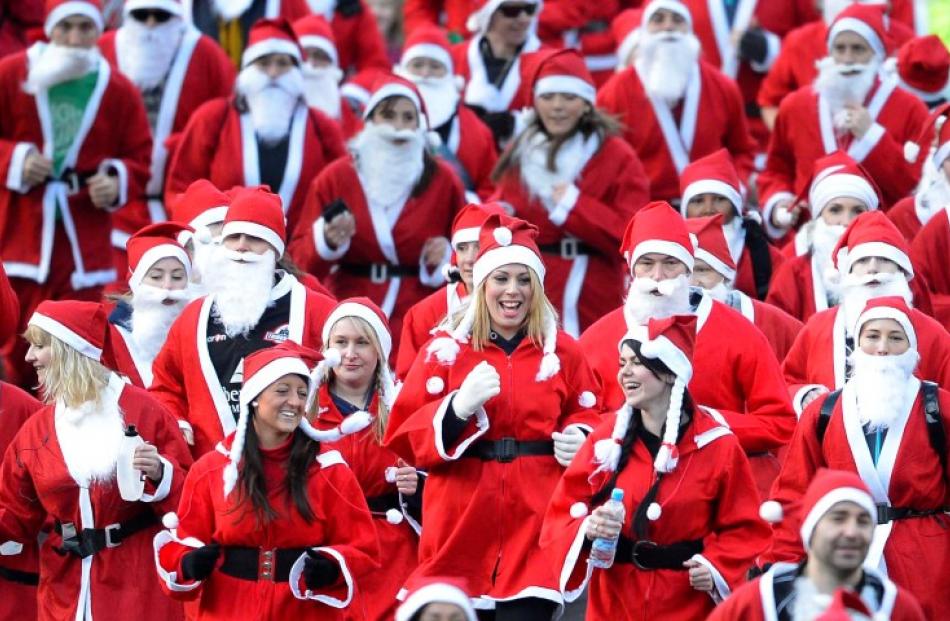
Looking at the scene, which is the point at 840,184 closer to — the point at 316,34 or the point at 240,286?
the point at 240,286

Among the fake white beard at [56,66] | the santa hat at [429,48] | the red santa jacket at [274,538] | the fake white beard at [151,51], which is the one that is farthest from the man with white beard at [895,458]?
the fake white beard at [151,51]

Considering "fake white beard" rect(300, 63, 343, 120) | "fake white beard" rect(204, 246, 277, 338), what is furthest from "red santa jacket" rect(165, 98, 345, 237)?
"fake white beard" rect(204, 246, 277, 338)

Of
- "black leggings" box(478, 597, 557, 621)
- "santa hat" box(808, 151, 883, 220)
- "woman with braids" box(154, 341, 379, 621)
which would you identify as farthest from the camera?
"santa hat" box(808, 151, 883, 220)

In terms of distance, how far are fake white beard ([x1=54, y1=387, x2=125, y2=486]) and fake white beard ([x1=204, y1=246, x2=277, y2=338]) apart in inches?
38.4

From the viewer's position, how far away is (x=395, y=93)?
14.6m

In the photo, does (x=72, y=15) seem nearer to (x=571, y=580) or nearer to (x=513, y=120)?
(x=513, y=120)

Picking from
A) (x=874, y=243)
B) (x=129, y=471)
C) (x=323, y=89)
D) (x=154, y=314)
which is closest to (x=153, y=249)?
Result: (x=154, y=314)

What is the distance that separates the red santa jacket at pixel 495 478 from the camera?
35.2 feet

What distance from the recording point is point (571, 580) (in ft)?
33.8

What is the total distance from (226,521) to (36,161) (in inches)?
212

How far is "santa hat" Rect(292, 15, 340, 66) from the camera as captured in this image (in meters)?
17.5

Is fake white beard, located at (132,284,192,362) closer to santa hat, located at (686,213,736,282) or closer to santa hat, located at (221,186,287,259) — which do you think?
santa hat, located at (221,186,287,259)

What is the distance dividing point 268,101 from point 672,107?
254 cm

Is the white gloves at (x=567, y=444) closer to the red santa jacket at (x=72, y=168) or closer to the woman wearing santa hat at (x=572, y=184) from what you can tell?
the woman wearing santa hat at (x=572, y=184)
